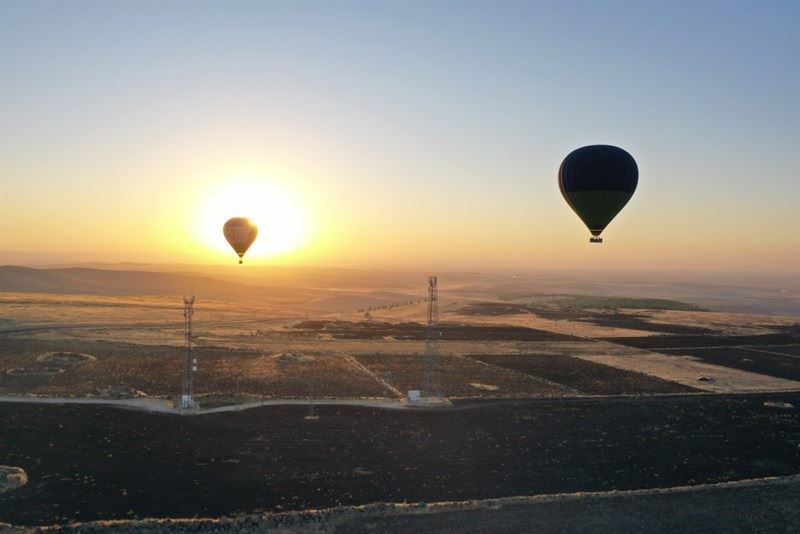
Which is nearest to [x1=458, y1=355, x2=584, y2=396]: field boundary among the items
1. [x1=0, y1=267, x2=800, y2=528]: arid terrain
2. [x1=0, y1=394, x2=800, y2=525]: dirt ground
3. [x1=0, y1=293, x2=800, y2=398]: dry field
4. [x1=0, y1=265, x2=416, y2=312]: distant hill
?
[x1=0, y1=293, x2=800, y2=398]: dry field

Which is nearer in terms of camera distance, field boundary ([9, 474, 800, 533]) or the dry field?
field boundary ([9, 474, 800, 533])

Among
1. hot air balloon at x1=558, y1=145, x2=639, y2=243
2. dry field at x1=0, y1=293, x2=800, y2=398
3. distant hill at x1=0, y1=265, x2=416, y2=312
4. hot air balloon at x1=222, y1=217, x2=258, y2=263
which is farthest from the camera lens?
distant hill at x1=0, y1=265, x2=416, y2=312

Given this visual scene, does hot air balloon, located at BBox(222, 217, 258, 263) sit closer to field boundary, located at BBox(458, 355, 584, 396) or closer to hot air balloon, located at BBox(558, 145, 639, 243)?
field boundary, located at BBox(458, 355, 584, 396)

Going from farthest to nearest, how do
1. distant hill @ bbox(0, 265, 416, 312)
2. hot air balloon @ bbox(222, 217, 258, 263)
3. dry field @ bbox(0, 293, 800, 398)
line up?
distant hill @ bbox(0, 265, 416, 312)
hot air balloon @ bbox(222, 217, 258, 263)
dry field @ bbox(0, 293, 800, 398)

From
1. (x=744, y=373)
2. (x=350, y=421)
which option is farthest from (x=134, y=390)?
(x=744, y=373)

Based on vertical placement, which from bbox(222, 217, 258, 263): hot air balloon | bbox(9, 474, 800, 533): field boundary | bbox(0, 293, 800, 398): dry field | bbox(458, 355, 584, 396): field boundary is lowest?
bbox(9, 474, 800, 533): field boundary

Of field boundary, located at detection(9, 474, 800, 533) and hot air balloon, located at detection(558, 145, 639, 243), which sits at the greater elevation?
hot air balloon, located at detection(558, 145, 639, 243)

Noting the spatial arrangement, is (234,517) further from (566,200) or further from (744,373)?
(744,373)

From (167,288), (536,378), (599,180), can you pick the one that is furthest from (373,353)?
(167,288)
